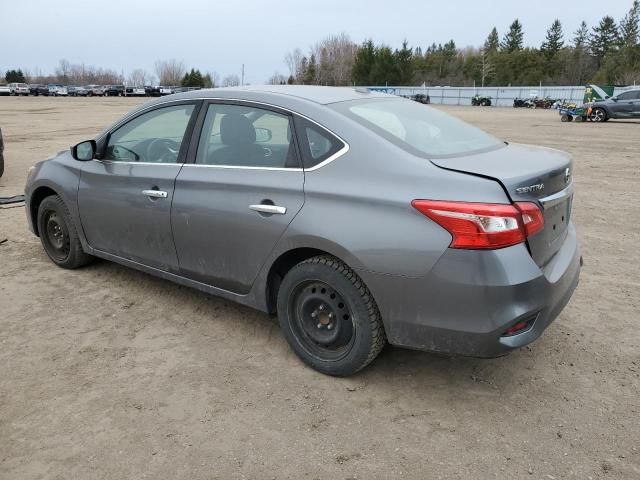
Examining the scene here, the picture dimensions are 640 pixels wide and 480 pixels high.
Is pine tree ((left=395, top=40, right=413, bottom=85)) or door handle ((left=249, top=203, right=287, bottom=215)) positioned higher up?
pine tree ((left=395, top=40, right=413, bottom=85))

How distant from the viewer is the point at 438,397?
124 inches

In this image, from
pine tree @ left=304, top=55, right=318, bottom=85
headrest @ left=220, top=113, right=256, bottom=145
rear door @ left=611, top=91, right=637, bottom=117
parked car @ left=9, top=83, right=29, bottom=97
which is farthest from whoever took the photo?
pine tree @ left=304, top=55, right=318, bottom=85

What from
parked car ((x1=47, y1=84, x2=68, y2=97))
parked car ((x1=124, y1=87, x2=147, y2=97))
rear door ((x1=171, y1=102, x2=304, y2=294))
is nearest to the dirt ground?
rear door ((x1=171, y1=102, x2=304, y2=294))

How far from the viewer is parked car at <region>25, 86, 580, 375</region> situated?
8.95 feet

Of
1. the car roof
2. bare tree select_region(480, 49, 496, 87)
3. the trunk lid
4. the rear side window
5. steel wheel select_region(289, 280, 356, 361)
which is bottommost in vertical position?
steel wheel select_region(289, 280, 356, 361)

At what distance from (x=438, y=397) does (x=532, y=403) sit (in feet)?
1.67

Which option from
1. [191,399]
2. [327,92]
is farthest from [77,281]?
[327,92]

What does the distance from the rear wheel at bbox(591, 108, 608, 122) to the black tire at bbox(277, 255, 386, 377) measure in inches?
1102

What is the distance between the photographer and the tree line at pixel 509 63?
320ft

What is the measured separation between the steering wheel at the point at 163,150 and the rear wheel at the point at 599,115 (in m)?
27.6

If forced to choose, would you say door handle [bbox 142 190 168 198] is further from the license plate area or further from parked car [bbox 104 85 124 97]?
parked car [bbox 104 85 124 97]

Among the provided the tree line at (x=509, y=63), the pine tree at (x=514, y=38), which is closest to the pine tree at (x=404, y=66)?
the tree line at (x=509, y=63)

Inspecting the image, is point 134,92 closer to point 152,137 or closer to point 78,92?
point 78,92

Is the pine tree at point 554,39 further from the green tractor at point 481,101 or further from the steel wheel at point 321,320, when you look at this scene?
the steel wheel at point 321,320
